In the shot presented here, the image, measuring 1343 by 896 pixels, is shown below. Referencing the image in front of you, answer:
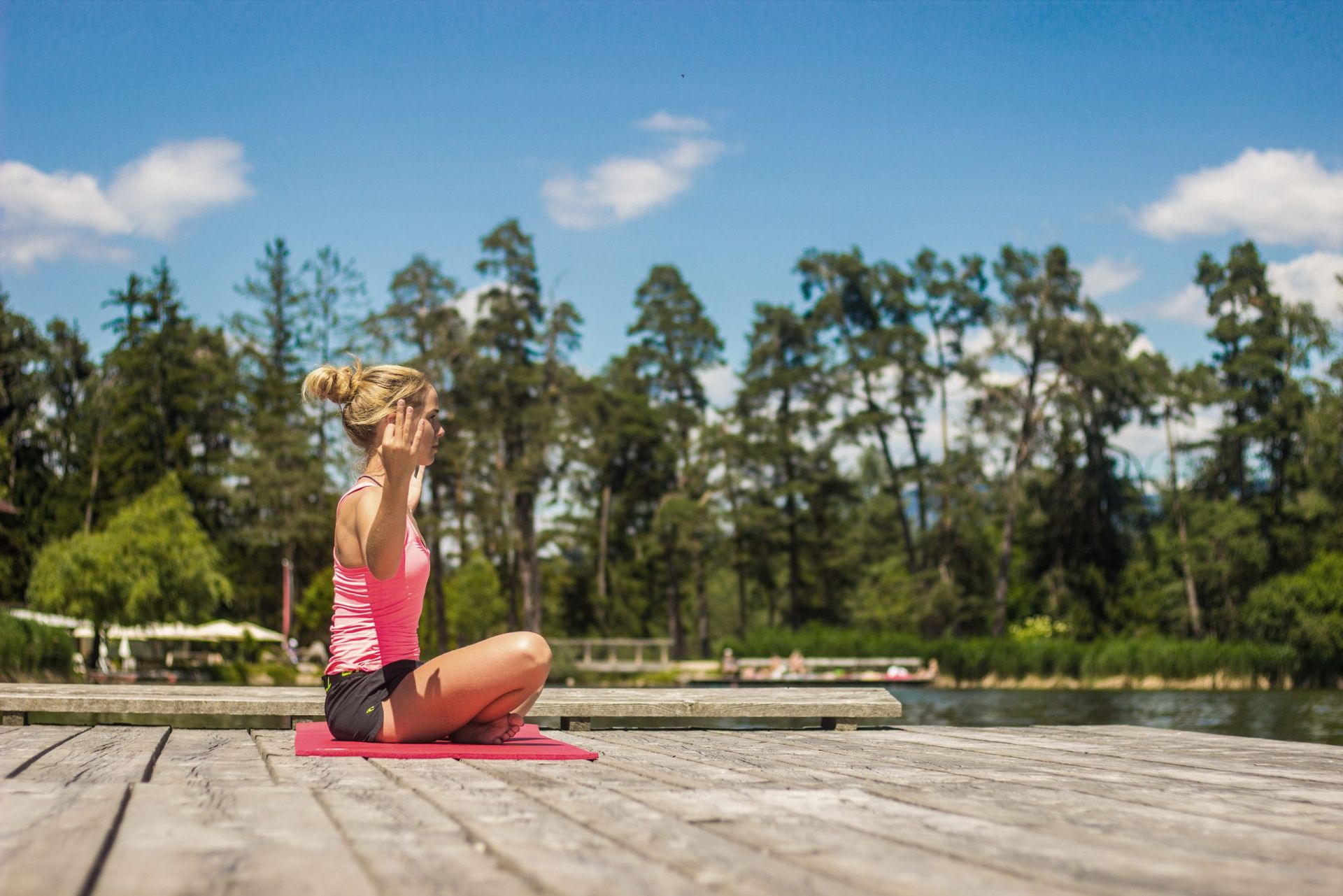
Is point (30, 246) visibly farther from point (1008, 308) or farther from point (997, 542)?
point (997, 542)

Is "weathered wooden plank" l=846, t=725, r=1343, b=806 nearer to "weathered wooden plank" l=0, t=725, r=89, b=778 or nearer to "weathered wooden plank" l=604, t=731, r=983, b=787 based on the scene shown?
"weathered wooden plank" l=604, t=731, r=983, b=787

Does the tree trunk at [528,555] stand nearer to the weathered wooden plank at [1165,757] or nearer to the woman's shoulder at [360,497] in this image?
the weathered wooden plank at [1165,757]

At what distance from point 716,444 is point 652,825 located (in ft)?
147

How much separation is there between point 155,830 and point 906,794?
1839mm

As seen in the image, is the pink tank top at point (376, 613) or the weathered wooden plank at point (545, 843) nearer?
the weathered wooden plank at point (545, 843)

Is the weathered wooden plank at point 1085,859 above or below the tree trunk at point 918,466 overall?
below

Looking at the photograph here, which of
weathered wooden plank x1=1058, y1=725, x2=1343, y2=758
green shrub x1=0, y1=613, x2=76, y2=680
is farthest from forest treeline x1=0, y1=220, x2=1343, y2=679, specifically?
weathered wooden plank x1=1058, y1=725, x2=1343, y2=758

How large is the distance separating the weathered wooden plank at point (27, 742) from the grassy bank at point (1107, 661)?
108ft

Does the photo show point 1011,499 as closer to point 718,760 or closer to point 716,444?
point 716,444

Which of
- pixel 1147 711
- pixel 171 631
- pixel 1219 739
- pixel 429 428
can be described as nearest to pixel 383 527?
pixel 429 428

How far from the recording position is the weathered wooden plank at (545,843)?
204 centimetres

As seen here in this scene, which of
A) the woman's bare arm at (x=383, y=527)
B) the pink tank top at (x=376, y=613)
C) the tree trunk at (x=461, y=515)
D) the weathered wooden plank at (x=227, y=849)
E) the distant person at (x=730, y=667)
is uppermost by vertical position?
the tree trunk at (x=461, y=515)

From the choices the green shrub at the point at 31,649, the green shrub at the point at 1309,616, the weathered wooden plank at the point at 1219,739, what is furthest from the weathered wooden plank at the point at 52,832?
the green shrub at the point at 1309,616

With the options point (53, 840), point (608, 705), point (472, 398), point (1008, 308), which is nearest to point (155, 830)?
point (53, 840)
